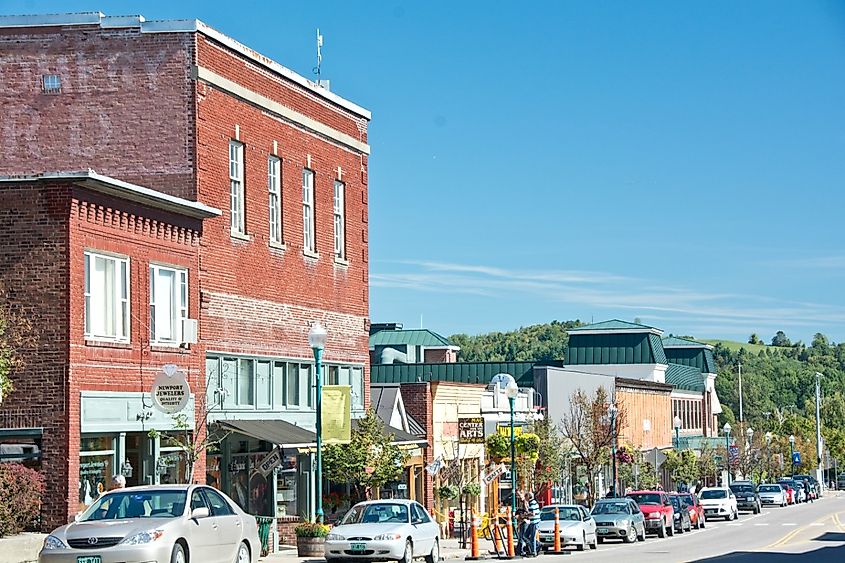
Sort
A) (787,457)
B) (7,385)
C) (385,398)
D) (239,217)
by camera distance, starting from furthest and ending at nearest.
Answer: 1. (787,457)
2. (385,398)
3. (239,217)
4. (7,385)

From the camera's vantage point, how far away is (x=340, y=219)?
45188 millimetres

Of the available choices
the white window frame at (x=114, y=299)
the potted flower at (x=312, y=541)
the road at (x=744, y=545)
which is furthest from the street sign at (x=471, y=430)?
the white window frame at (x=114, y=299)

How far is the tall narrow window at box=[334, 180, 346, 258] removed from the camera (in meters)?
44.9

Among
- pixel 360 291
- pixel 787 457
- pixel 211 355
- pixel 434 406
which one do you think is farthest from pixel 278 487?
pixel 787 457

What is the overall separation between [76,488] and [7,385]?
2.67 metres

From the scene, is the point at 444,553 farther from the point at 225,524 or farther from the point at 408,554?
the point at 225,524

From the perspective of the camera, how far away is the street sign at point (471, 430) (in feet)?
173

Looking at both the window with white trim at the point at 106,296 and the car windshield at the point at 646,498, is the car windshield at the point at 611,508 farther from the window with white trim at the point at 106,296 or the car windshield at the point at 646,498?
the window with white trim at the point at 106,296

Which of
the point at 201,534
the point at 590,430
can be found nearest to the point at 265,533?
the point at 201,534

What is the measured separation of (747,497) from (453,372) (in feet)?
57.1

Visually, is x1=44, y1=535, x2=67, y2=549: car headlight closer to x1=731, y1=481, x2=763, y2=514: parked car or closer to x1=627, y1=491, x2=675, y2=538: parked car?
x1=627, y1=491, x2=675, y2=538: parked car

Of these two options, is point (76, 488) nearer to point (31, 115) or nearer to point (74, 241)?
point (74, 241)

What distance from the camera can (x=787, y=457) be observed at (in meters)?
130

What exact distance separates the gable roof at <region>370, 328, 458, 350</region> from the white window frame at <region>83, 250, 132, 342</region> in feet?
177
